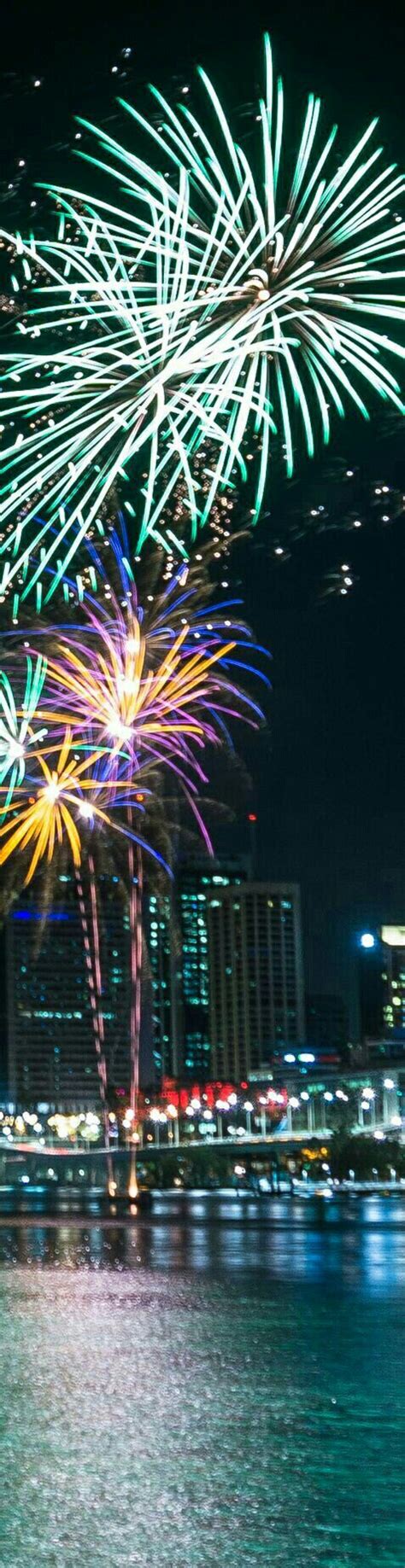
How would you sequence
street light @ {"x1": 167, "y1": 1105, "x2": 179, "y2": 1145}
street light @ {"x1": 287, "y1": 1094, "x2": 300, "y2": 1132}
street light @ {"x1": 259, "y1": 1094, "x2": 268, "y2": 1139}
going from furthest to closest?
street light @ {"x1": 167, "y1": 1105, "x2": 179, "y2": 1145} → street light @ {"x1": 259, "y1": 1094, "x2": 268, "y2": 1139} → street light @ {"x1": 287, "y1": 1094, "x2": 300, "y2": 1132}

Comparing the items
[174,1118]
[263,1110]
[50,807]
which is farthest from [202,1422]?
[174,1118]

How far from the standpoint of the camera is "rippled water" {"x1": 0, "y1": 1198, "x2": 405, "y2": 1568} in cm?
693

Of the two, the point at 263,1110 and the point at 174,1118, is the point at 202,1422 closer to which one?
the point at 263,1110

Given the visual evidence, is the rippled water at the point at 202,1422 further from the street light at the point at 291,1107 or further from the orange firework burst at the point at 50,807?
the street light at the point at 291,1107

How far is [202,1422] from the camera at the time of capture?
9.86 m

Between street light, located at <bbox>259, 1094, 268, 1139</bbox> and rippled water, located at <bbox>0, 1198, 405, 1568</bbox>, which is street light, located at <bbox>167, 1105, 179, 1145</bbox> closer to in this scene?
street light, located at <bbox>259, 1094, 268, 1139</bbox>

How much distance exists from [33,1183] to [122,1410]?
12497cm

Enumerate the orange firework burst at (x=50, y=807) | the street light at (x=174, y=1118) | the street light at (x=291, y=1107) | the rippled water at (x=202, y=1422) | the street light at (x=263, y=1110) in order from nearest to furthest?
the rippled water at (x=202, y=1422) < the orange firework burst at (x=50, y=807) < the street light at (x=291, y=1107) < the street light at (x=263, y=1110) < the street light at (x=174, y=1118)

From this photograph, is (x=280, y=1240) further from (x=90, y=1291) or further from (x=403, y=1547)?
(x=403, y=1547)

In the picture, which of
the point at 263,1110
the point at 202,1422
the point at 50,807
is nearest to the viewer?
the point at 202,1422

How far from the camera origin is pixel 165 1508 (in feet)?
24.4

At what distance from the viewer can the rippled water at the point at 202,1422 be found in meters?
6.93

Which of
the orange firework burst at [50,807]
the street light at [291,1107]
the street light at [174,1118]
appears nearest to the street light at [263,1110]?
the street light at [291,1107]

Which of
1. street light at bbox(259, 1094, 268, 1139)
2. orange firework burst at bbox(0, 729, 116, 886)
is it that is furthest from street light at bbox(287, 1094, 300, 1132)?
orange firework burst at bbox(0, 729, 116, 886)
